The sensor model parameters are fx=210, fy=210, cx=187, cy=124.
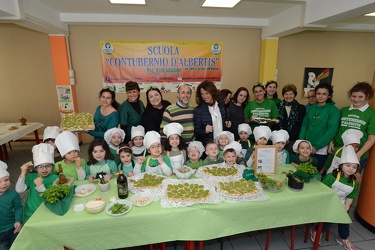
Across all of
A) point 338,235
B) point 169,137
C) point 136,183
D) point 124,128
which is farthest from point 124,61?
point 338,235

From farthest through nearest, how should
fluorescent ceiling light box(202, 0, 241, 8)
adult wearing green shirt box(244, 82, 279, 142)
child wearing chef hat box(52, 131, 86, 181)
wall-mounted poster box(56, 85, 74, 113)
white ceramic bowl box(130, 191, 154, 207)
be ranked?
wall-mounted poster box(56, 85, 74, 113) → fluorescent ceiling light box(202, 0, 241, 8) → adult wearing green shirt box(244, 82, 279, 142) → child wearing chef hat box(52, 131, 86, 181) → white ceramic bowl box(130, 191, 154, 207)

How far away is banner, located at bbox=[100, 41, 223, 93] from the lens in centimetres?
543

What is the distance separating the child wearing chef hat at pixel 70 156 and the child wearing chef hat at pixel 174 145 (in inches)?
38.3

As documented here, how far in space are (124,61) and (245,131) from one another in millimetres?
3890

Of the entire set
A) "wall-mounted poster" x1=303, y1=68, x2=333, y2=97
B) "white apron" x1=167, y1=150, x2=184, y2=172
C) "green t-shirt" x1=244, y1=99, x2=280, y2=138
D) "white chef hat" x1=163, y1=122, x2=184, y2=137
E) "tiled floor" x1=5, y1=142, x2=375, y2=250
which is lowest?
"tiled floor" x1=5, y1=142, x2=375, y2=250

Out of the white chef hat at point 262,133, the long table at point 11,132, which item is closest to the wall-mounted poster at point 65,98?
the long table at point 11,132

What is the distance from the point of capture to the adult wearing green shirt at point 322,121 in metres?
2.74

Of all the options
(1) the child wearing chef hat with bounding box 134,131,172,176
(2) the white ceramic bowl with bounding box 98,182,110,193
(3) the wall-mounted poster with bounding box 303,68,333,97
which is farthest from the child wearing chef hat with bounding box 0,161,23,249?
(3) the wall-mounted poster with bounding box 303,68,333,97

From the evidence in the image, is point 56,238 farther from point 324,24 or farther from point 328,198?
point 324,24

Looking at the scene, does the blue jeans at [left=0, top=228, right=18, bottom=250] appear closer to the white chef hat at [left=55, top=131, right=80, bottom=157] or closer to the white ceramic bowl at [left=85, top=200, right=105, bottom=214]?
the white chef hat at [left=55, top=131, right=80, bottom=157]

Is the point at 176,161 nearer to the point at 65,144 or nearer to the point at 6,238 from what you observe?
the point at 65,144

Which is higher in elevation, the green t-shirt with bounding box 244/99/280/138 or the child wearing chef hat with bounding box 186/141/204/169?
the green t-shirt with bounding box 244/99/280/138

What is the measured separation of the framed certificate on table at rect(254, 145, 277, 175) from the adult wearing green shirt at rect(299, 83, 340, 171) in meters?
1.03

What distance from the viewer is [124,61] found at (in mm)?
5457
